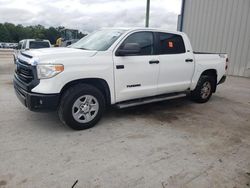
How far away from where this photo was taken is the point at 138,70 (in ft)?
15.3

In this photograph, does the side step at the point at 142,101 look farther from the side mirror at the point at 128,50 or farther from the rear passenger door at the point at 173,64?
the side mirror at the point at 128,50

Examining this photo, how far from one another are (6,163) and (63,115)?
45.4 inches

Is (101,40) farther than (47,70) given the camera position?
Yes

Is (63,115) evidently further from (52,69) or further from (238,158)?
(238,158)

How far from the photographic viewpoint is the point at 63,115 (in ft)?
13.0

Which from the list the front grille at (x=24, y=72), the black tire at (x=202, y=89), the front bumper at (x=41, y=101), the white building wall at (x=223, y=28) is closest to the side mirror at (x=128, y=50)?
the front bumper at (x=41, y=101)

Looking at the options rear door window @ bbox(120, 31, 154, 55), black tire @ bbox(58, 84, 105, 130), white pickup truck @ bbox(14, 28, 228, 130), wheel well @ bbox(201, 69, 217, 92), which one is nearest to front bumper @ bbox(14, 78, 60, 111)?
white pickup truck @ bbox(14, 28, 228, 130)

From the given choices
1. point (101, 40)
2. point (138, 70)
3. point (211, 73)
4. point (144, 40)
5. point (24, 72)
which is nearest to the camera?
point (24, 72)

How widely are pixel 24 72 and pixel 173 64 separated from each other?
3048mm

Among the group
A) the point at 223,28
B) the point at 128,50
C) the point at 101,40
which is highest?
the point at 223,28

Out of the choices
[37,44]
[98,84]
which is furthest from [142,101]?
[37,44]

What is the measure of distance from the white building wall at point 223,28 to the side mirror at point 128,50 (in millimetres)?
9677

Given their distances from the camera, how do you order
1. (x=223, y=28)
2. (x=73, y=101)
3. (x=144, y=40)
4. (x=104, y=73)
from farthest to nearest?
1. (x=223, y=28)
2. (x=144, y=40)
3. (x=104, y=73)
4. (x=73, y=101)

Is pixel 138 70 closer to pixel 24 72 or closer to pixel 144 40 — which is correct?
pixel 144 40
